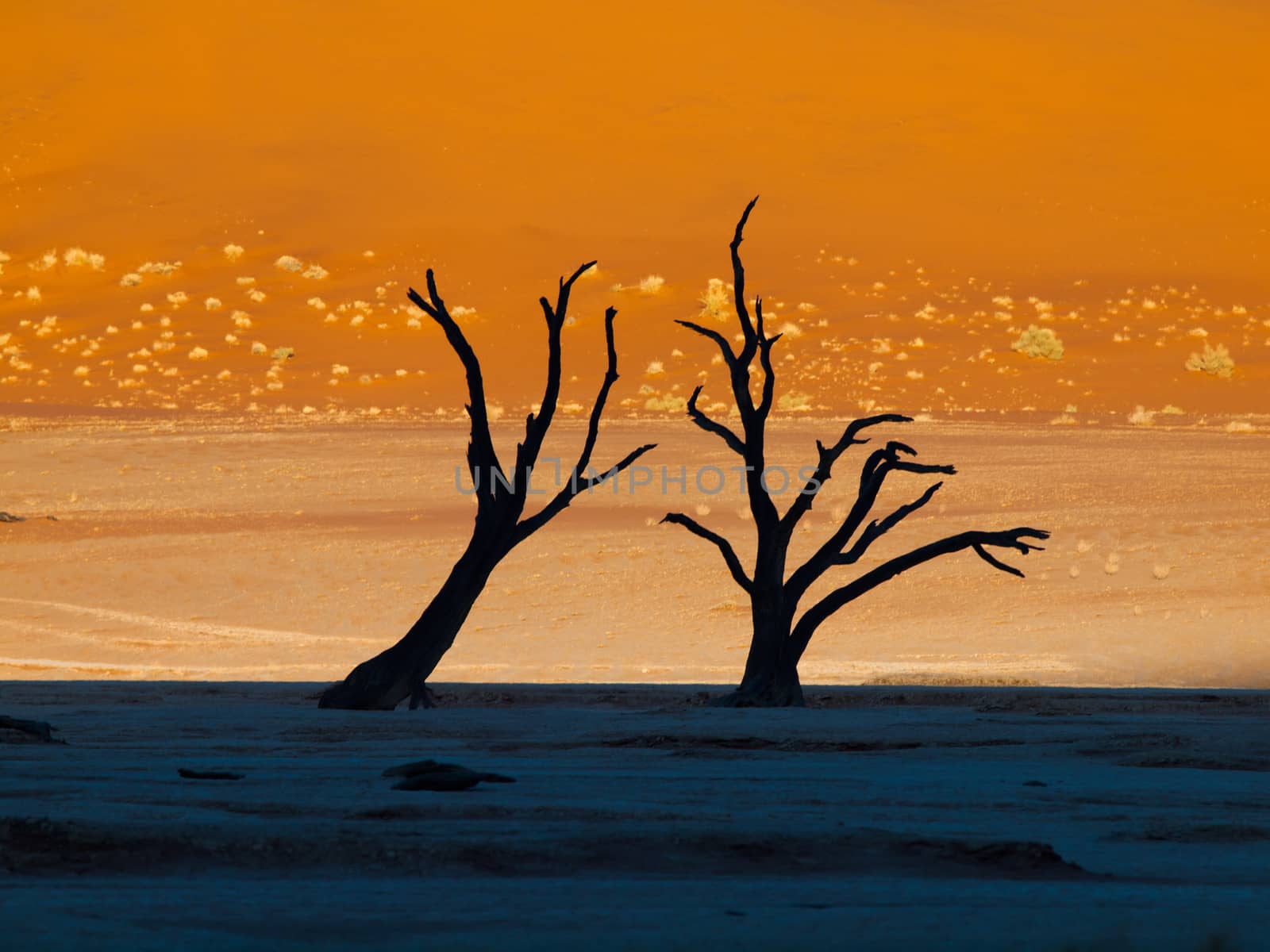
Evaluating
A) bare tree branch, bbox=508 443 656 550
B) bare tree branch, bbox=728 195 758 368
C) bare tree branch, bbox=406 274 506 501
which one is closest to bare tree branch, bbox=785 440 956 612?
bare tree branch, bbox=728 195 758 368

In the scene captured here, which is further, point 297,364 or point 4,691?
point 297,364

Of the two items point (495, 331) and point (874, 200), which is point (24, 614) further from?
point (874, 200)

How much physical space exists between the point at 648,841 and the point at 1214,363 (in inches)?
1552

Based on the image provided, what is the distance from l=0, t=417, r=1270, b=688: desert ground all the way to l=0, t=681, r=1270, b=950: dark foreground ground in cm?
670

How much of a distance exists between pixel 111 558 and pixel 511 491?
11.0 meters

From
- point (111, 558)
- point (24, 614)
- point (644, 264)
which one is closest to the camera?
point (24, 614)

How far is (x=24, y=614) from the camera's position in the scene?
18.1 metres

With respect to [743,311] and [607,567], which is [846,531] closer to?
[743,311]

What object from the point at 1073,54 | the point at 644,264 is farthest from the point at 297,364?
the point at 1073,54

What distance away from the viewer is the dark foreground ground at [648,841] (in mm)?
3523

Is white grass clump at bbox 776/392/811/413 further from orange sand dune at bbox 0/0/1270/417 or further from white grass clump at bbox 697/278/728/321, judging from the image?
white grass clump at bbox 697/278/728/321

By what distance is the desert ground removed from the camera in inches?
624

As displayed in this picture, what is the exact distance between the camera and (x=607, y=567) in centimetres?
2105

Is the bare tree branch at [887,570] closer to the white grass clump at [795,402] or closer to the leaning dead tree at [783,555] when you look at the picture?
the leaning dead tree at [783,555]
